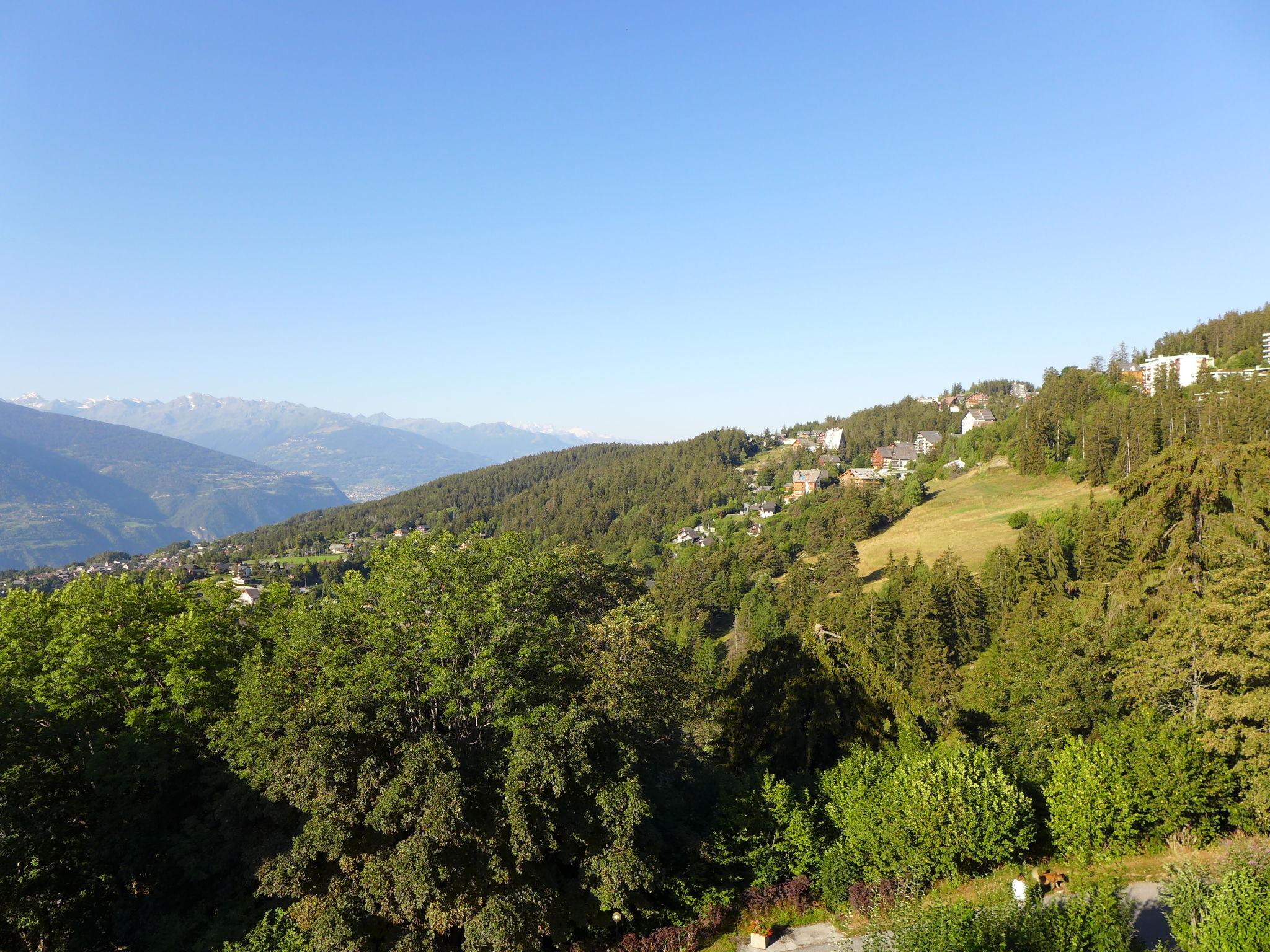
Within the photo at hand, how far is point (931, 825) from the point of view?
674 inches

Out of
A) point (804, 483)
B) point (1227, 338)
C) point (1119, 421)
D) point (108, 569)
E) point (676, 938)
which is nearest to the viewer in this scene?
point (676, 938)

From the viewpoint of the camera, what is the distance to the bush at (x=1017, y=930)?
11383 millimetres

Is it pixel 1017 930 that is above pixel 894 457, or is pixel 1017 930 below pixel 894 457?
below

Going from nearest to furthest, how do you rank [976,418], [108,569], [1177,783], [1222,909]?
[1222,909], [1177,783], [108,569], [976,418]

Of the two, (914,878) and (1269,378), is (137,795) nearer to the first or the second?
(914,878)

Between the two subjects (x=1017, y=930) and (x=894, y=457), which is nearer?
(x=1017, y=930)

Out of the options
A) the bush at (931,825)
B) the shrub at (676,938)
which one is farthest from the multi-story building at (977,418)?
the shrub at (676,938)

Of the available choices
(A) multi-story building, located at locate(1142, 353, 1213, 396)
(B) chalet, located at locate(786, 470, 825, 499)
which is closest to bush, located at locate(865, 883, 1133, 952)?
(A) multi-story building, located at locate(1142, 353, 1213, 396)

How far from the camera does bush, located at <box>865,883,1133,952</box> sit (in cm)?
1138

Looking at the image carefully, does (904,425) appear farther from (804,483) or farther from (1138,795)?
(1138,795)

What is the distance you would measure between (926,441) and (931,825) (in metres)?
148

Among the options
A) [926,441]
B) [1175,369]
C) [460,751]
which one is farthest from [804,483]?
[460,751]

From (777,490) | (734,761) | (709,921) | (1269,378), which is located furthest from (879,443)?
(709,921)

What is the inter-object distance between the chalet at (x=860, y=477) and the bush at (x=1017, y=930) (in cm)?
11198
